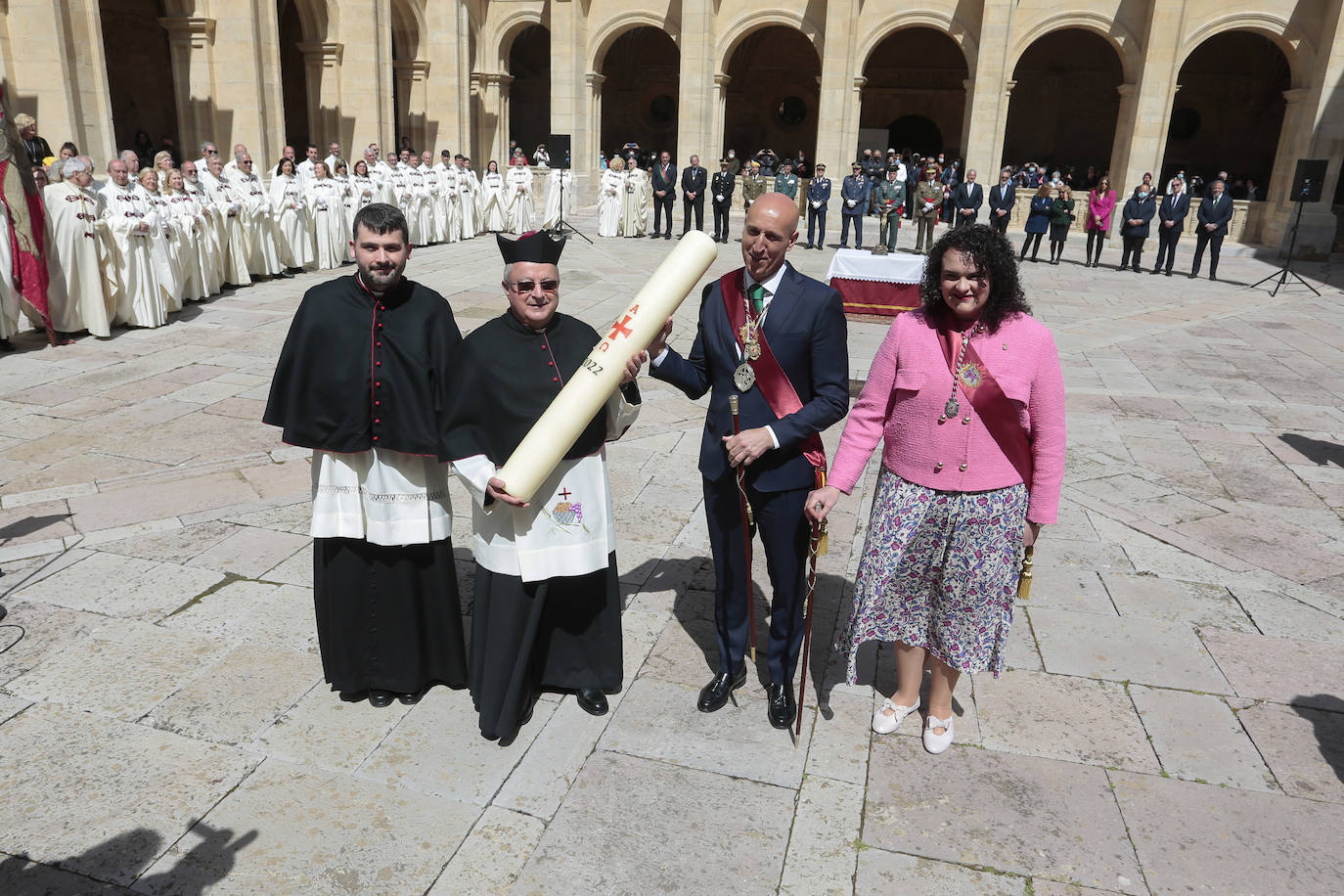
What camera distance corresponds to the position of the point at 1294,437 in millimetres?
7531

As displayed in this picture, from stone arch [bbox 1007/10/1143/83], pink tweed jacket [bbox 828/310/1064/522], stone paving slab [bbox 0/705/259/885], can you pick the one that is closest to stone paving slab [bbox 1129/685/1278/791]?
pink tweed jacket [bbox 828/310/1064/522]

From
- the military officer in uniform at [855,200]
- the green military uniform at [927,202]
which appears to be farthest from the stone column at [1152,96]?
the military officer in uniform at [855,200]

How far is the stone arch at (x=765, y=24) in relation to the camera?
935 inches

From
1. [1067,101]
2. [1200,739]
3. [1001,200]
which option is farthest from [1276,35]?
[1200,739]

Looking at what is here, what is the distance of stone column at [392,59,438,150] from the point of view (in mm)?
21656

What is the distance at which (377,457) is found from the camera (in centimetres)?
332

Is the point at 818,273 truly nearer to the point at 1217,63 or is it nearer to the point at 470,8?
the point at 470,8

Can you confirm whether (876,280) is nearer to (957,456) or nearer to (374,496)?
(957,456)

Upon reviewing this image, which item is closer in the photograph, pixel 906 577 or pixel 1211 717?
pixel 906 577

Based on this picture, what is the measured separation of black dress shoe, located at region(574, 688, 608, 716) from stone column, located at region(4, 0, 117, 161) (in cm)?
1230

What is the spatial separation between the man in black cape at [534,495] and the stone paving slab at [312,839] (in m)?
0.45

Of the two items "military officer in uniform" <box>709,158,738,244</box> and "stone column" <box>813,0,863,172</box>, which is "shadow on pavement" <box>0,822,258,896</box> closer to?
"military officer in uniform" <box>709,158,738,244</box>

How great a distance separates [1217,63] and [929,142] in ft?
28.2

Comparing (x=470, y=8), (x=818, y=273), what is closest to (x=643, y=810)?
(x=818, y=273)
